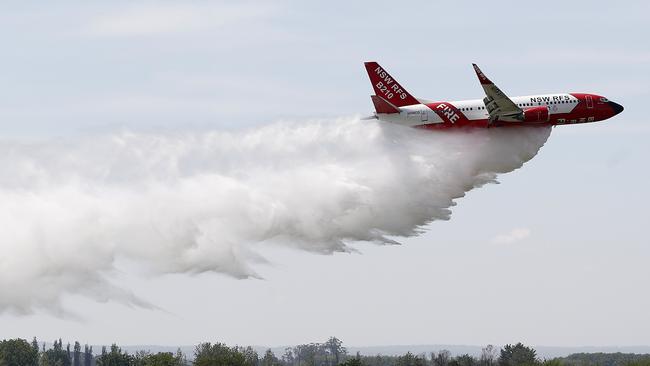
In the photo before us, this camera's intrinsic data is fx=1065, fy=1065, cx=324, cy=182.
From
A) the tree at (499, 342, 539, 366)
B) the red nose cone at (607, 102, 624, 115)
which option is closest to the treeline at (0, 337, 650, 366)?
the tree at (499, 342, 539, 366)

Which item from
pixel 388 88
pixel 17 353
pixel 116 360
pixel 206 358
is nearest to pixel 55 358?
pixel 17 353

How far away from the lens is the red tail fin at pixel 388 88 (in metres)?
58.1

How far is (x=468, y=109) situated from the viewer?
5772 centimetres

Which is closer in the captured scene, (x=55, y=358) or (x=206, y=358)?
(x=206, y=358)

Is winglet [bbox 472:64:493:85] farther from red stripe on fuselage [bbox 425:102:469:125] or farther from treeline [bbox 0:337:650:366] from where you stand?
treeline [bbox 0:337:650:366]

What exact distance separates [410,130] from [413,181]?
2.88m

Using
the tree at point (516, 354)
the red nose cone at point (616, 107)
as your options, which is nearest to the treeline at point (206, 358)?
the tree at point (516, 354)

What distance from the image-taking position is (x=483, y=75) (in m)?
57.2

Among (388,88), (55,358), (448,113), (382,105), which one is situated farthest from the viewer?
(55,358)

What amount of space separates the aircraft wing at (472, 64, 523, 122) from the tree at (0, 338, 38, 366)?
100500mm

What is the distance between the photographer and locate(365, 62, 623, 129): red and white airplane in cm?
5706

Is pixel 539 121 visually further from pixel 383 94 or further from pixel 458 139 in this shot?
pixel 383 94

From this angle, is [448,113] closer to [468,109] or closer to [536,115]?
[468,109]

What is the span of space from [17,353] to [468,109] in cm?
10213
